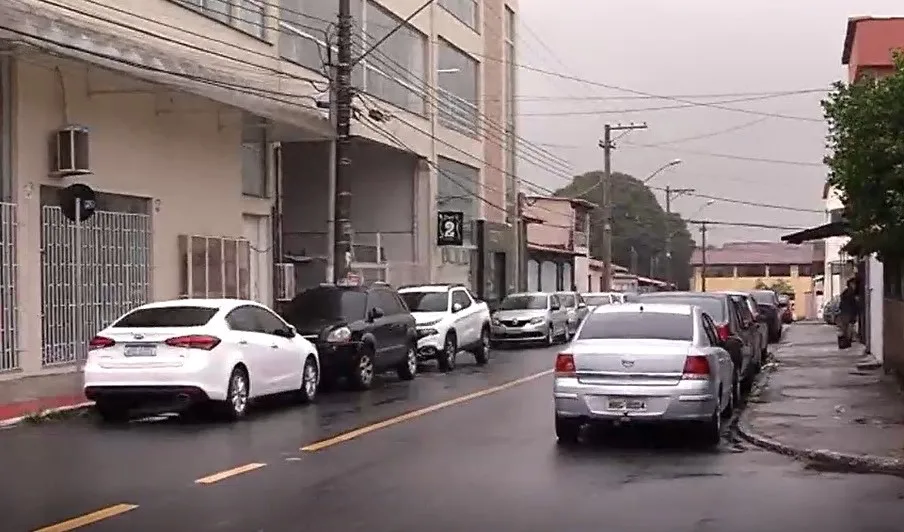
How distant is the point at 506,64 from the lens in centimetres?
5341

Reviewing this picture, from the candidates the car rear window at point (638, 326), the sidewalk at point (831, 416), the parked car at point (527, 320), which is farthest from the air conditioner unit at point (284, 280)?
the car rear window at point (638, 326)

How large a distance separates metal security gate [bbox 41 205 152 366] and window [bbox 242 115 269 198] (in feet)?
17.7

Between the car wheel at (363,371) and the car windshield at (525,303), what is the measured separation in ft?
55.6

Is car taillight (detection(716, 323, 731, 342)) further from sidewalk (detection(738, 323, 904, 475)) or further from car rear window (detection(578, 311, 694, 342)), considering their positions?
car rear window (detection(578, 311, 694, 342))

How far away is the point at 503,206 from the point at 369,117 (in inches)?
714

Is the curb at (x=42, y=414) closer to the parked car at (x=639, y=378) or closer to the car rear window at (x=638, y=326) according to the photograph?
the parked car at (x=639, y=378)

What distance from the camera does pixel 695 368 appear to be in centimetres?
1398

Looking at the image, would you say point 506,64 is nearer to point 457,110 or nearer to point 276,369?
point 457,110

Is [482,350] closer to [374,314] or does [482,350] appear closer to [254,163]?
[254,163]

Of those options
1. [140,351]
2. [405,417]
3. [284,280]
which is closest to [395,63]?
[284,280]

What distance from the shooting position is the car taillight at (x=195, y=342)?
1647cm

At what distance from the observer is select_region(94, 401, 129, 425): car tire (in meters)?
17.0

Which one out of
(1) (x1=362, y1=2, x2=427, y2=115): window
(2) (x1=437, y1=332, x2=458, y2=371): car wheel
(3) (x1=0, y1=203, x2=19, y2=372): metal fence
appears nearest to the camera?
(3) (x1=0, y1=203, x2=19, y2=372): metal fence

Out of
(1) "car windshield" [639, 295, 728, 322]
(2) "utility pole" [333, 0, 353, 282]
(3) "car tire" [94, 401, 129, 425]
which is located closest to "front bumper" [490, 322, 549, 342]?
(2) "utility pole" [333, 0, 353, 282]
